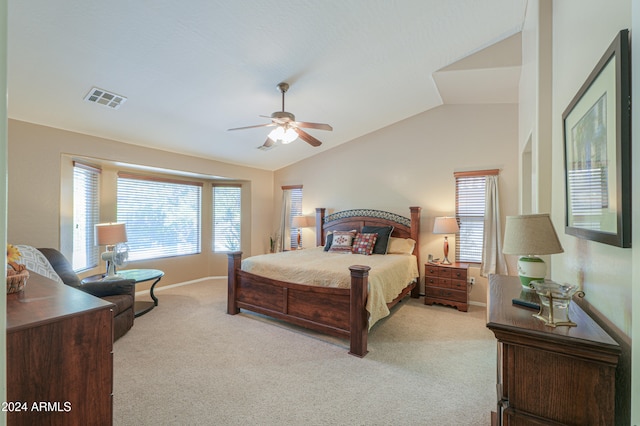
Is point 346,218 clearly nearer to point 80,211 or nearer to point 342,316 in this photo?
point 342,316

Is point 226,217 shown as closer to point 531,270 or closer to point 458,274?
point 458,274

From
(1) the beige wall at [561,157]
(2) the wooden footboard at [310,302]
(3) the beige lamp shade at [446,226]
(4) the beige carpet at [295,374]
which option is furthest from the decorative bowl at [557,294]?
(3) the beige lamp shade at [446,226]

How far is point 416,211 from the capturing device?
4785mm

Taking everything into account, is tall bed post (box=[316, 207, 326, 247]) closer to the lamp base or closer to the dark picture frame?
the lamp base

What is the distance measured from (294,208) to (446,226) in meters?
3.28

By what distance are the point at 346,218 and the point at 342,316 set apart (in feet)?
8.84

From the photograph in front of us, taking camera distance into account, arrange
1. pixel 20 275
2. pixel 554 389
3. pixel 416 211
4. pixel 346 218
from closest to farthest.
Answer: pixel 554 389 → pixel 20 275 → pixel 416 211 → pixel 346 218

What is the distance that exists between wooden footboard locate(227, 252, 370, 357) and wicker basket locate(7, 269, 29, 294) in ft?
7.49

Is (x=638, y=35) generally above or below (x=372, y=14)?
below

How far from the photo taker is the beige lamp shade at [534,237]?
1405 millimetres

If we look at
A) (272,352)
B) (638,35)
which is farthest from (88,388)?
(638,35)

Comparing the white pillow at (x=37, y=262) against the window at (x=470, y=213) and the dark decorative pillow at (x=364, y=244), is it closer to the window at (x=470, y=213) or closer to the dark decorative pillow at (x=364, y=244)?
the dark decorative pillow at (x=364, y=244)

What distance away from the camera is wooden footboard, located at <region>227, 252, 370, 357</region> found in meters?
2.88

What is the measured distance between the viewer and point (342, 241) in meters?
4.99
